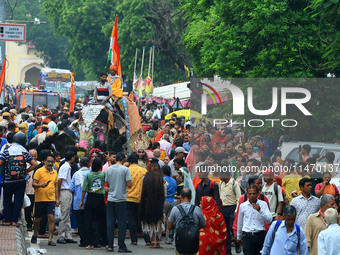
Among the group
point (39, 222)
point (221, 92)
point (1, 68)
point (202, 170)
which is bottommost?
point (39, 222)

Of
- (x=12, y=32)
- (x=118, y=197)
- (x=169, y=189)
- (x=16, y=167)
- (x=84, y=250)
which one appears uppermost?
(x=12, y=32)

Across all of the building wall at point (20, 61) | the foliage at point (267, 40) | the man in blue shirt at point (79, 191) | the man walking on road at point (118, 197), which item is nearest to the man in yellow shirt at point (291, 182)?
the man walking on road at point (118, 197)

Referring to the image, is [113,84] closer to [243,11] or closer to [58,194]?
[243,11]

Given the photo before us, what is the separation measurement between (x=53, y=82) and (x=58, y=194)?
4515 cm

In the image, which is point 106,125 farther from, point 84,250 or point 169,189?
point 84,250

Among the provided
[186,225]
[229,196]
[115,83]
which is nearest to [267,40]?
[115,83]

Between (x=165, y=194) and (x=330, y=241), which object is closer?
(x=330, y=241)

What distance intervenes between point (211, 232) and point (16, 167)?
3.34m

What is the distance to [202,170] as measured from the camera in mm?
13273

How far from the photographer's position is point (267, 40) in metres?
22.1

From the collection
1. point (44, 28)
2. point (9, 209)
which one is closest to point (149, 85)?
point (9, 209)

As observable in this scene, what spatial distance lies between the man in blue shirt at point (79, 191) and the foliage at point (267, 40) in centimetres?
772

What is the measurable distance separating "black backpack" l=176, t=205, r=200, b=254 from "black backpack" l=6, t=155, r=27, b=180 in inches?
135

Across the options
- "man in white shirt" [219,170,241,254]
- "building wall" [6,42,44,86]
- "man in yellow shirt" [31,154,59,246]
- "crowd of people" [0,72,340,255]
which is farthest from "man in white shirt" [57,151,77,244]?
"building wall" [6,42,44,86]
